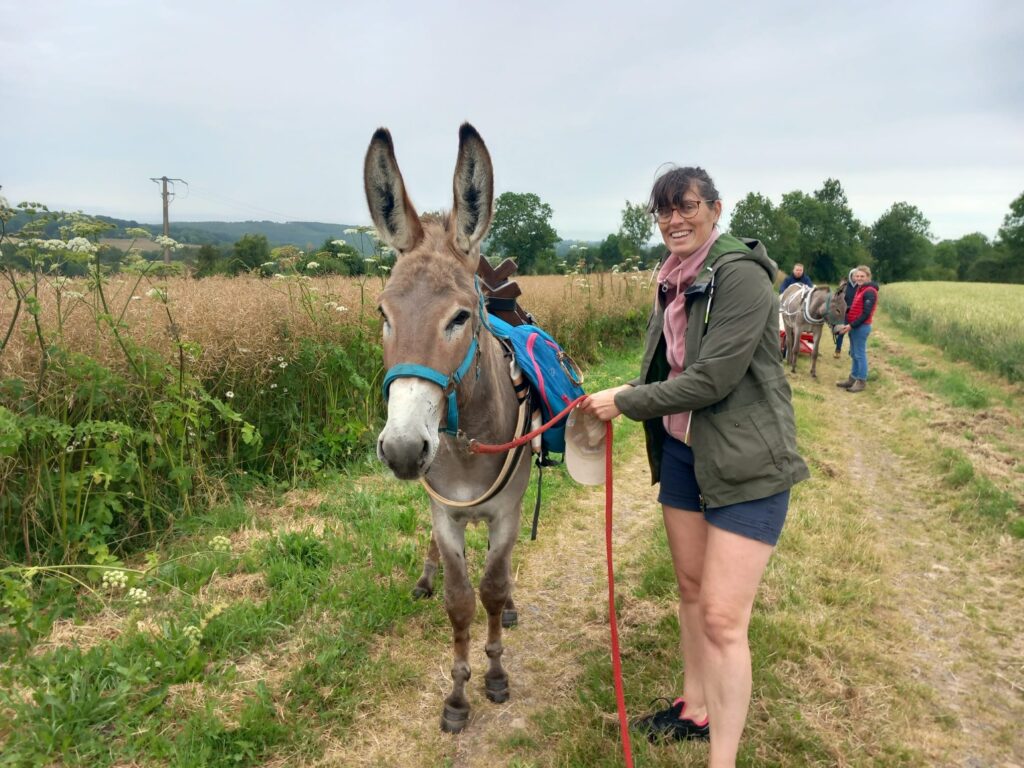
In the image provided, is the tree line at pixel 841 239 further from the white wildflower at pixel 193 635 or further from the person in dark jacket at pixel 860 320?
the white wildflower at pixel 193 635

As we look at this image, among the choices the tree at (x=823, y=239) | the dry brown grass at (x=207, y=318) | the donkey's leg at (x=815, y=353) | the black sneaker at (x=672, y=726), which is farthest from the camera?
the tree at (x=823, y=239)

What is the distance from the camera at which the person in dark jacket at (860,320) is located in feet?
34.5

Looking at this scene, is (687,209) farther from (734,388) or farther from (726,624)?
(726,624)

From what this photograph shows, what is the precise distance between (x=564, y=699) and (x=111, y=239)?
531 centimetres

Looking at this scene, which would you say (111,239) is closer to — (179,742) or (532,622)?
(179,742)

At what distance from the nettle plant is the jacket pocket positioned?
3.76 meters

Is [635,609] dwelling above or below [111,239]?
below

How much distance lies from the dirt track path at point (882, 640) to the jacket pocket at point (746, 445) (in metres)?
1.79

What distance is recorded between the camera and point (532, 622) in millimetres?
3869

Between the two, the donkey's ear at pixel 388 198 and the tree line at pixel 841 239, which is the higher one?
the tree line at pixel 841 239

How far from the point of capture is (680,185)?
2205 millimetres

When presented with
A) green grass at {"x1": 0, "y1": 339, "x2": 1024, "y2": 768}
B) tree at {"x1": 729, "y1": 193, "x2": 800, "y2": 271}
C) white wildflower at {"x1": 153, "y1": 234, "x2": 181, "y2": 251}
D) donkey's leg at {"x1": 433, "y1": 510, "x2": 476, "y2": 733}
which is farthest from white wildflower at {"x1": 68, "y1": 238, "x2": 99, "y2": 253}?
tree at {"x1": 729, "y1": 193, "x2": 800, "y2": 271}

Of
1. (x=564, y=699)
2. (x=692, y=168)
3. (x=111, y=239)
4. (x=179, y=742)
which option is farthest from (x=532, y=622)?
(x=111, y=239)

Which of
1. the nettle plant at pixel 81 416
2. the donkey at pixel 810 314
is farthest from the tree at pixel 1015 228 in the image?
the nettle plant at pixel 81 416
